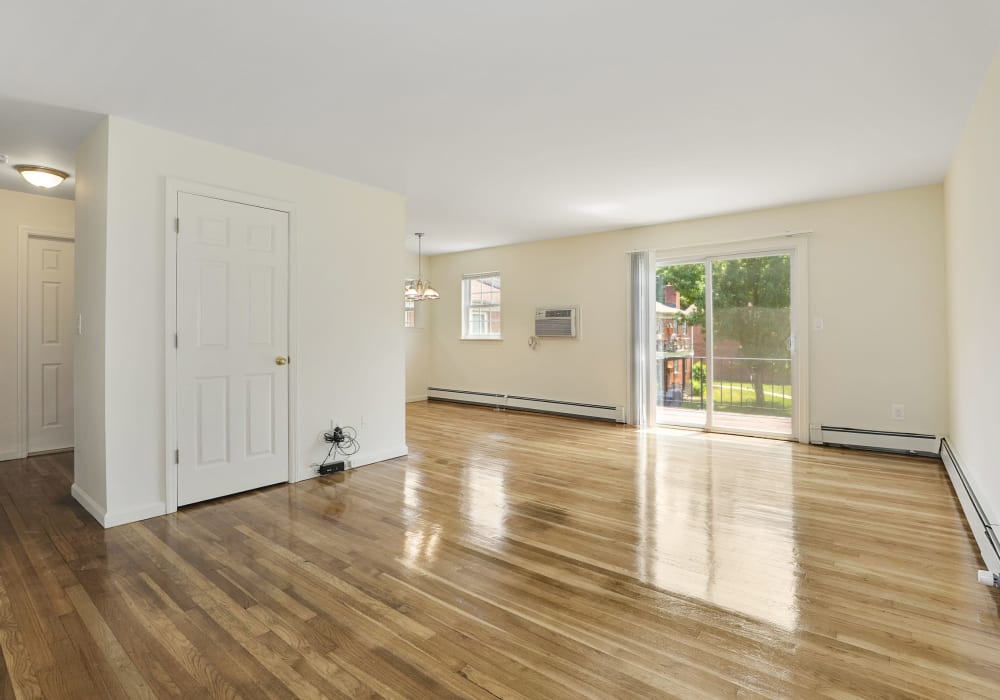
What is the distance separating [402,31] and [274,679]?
2653mm

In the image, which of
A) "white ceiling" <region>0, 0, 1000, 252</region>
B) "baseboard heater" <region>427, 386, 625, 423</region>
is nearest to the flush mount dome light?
"white ceiling" <region>0, 0, 1000, 252</region>

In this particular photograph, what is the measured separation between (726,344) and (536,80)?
4.18 meters

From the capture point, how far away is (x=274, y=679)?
1714 millimetres

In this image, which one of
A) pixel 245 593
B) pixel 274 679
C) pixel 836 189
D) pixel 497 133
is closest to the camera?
pixel 274 679

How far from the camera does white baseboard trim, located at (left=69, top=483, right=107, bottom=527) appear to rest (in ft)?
10.4

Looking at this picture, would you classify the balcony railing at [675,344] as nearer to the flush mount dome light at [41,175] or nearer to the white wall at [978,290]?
the white wall at [978,290]

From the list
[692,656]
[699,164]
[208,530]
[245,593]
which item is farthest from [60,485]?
[699,164]

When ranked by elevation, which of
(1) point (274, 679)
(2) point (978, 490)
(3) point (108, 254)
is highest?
(3) point (108, 254)

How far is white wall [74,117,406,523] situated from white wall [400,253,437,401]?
3.65 meters

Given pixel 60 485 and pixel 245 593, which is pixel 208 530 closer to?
pixel 245 593

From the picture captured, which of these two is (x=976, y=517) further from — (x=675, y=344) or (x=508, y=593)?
(x=675, y=344)

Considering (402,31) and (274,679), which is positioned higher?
(402,31)

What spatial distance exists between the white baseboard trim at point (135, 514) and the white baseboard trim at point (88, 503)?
5 centimetres

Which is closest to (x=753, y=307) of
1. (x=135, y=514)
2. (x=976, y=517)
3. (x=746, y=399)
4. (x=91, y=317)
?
(x=746, y=399)
